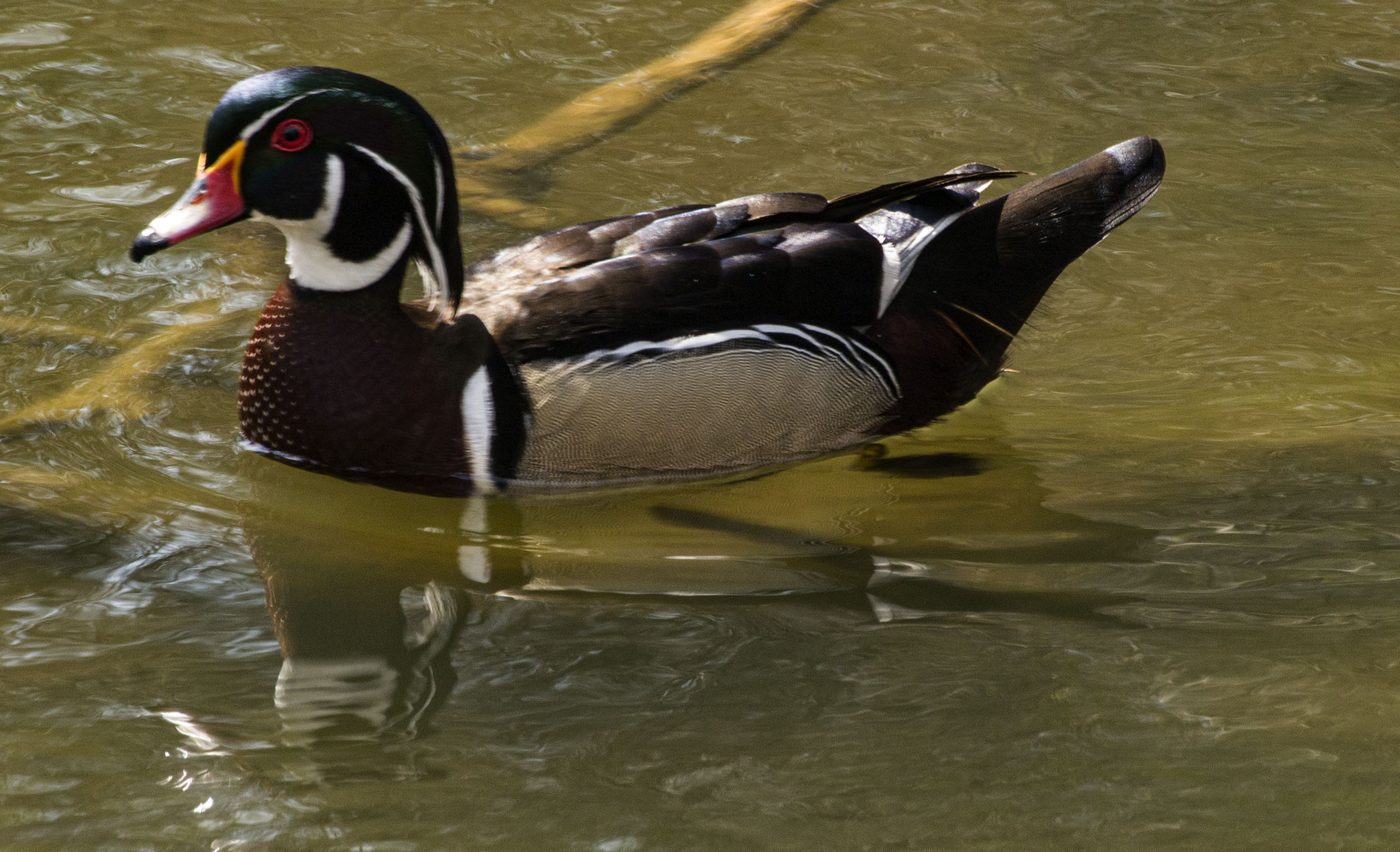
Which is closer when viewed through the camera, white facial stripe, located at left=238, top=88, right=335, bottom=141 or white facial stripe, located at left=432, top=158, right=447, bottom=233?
white facial stripe, located at left=238, top=88, right=335, bottom=141

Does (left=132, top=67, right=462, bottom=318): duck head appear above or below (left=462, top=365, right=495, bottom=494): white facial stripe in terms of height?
above

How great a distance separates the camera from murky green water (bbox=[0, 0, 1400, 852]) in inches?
106

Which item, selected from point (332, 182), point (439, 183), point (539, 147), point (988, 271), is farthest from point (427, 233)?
point (539, 147)

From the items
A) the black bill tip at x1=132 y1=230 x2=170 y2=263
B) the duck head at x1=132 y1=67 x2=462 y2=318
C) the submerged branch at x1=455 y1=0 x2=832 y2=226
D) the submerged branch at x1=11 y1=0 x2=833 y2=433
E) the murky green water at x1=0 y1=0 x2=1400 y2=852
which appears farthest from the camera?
the submerged branch at x1=455 y1=0 x2=832 y2=226

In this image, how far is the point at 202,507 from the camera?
3.93 m

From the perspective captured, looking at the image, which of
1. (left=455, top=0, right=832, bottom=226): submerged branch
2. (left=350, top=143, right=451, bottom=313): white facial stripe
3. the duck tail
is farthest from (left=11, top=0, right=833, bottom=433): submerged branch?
the duck tail

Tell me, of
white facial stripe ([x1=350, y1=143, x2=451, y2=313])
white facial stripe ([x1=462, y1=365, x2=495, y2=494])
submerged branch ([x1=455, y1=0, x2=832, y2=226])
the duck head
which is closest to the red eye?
the duck head

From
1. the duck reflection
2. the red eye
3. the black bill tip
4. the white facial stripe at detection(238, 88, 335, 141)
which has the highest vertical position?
the white facial stripe at detection(238, 88, 335, 141)

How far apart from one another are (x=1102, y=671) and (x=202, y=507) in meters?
2.26

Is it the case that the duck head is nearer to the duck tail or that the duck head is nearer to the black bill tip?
the black bill tip

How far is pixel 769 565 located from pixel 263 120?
1.62 m

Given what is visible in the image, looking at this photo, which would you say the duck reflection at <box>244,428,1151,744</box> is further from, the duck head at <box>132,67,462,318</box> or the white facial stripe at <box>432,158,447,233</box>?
the white facial stripe at <box>432,158,447,233</box>

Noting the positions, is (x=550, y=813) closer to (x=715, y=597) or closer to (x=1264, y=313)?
(x=715, y=597)

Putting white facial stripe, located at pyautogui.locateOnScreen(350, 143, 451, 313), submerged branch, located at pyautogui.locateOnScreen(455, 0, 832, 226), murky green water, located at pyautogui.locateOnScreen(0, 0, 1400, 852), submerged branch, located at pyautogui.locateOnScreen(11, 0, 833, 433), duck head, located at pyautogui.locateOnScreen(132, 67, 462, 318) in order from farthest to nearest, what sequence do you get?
1. submerged branch, located at pyautogui.locateOnScreen(455, 0, 832, 226)
2. submerged branch, located at pyautogui.locateOnScreen(11, 0, 833, 433)
3. white facial stripe, located at pyautogui.locateOnScreen(350, 143, 451, 313)
4. duck head, located at pyautogui.locateOnScreen(132, 67, 462, 318)
5. murky green water, located at pyautogui.locateOnScreen(0, 0, 1400, 852)
